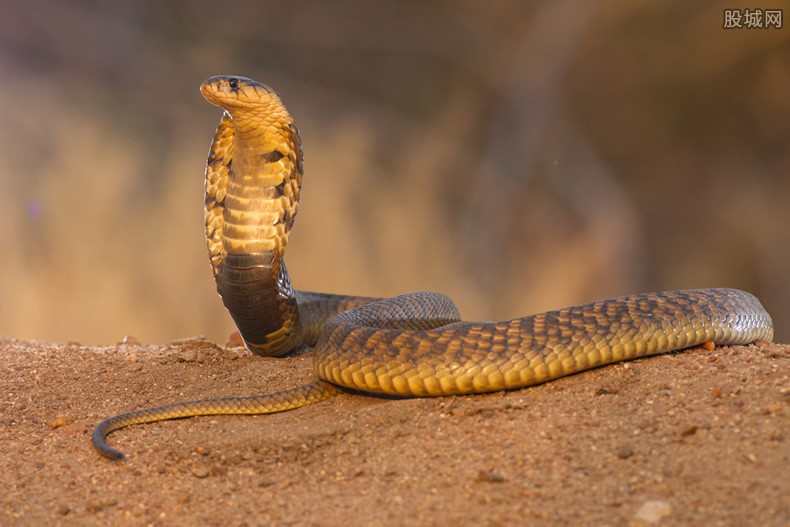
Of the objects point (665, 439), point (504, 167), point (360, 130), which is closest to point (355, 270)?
point (360, 130)

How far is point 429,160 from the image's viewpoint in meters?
9.23

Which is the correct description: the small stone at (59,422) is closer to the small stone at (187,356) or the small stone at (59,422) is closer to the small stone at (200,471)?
the small stone at (200,471)

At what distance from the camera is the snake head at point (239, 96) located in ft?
11.8

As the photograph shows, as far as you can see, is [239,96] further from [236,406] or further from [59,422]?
[59,422]

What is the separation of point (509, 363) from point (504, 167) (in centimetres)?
656

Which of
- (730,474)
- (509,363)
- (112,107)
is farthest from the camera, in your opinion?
(112,107)

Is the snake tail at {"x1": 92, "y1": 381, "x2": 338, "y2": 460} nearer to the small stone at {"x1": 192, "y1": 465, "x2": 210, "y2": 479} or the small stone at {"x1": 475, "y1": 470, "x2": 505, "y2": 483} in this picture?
the small stone at {"x1": 192, "y1": 465, "x2": 210, "y2": 479}

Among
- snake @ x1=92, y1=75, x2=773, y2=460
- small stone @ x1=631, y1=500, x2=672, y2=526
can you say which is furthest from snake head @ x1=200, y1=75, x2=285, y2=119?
small stone @ x1=631, y1=500, x2=672, y2=526

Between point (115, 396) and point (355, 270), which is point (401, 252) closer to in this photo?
point (355, 270)

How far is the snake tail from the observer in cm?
322

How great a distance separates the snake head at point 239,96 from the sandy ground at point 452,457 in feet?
4.09

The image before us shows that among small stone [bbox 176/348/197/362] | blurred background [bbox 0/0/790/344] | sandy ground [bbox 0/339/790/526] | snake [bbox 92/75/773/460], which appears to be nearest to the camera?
sandy ground [bbox 0/339/790/526]

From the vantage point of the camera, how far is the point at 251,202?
396cm

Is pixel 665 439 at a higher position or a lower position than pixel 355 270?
lower
